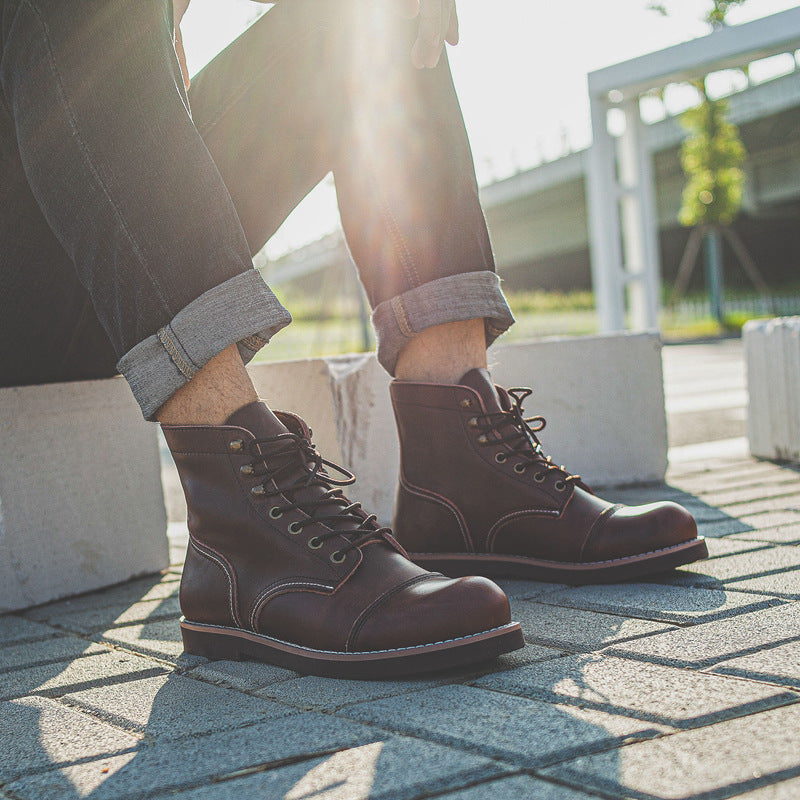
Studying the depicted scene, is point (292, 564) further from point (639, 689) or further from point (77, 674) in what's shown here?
point (639, 689)

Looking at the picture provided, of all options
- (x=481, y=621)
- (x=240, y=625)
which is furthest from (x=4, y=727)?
(x=481, y=621)

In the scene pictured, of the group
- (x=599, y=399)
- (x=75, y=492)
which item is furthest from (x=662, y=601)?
(x=599, y=399)

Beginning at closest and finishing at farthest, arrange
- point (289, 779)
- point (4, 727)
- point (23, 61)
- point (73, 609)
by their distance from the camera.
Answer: point (289, 779)
point (4, 727)
point (23, 61)
point (73, 609)

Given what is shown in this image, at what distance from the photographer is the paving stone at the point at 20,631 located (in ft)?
5.45

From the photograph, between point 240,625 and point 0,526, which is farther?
point 0,526

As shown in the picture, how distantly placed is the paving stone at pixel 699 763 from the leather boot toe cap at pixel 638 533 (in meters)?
0.66

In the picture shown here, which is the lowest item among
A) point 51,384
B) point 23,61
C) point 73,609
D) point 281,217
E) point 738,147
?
point 73,609

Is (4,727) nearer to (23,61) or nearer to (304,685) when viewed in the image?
(304,685)

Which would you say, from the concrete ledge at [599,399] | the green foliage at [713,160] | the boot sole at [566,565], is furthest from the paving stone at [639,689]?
the green foliage at [713,160]

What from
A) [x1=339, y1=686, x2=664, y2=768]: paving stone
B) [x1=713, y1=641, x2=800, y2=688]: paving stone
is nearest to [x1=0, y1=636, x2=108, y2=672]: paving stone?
[x1=339, y1=686, x2=664, y2=768]: paving stone

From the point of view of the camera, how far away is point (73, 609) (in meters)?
1.89

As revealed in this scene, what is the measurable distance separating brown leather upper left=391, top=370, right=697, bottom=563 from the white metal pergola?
5.42m

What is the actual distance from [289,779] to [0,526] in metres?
1.26

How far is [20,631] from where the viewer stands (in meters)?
1.73
